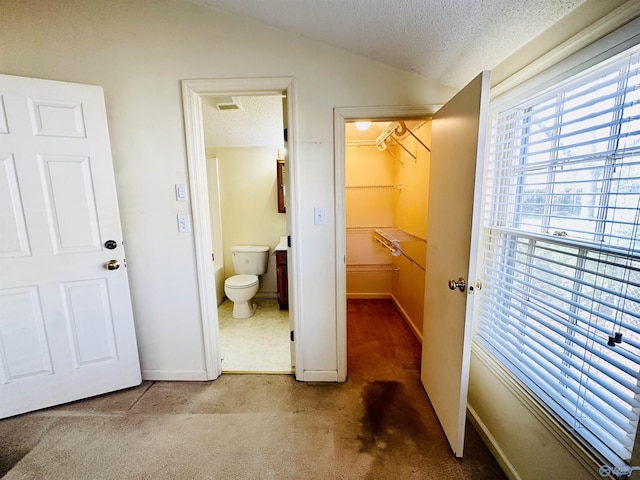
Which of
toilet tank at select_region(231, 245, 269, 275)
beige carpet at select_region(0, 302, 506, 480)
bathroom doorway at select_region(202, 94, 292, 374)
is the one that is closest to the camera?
beige carpet at select_region(0, 302, 506, 480)

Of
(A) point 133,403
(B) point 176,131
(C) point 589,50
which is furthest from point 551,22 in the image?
(A) point 133,403

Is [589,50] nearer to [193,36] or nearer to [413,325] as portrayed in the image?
[193,36]

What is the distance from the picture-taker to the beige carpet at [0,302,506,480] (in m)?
1.32

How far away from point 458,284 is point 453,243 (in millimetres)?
216

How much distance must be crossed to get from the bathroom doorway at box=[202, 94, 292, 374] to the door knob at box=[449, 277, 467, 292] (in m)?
1.75

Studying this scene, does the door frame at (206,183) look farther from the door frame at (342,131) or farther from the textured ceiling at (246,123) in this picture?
the textured ceiling at (246,123)

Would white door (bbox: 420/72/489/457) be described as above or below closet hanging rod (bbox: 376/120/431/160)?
below

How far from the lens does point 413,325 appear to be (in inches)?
106

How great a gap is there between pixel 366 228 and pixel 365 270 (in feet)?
1.81

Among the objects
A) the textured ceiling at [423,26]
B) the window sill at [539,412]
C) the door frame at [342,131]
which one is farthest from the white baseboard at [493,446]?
the textured ceiling at [423,26]

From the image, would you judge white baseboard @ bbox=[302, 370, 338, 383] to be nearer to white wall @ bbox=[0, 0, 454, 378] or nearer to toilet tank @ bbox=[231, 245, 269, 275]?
white wall @ bbox=[0, 0, 454, 378]

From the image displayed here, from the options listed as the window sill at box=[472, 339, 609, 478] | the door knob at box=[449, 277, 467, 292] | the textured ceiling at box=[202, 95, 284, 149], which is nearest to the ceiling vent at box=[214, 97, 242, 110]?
the textured ceiling at box=[202, 95, 284, 149]

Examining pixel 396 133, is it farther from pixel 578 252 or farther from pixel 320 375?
pixel 320 375

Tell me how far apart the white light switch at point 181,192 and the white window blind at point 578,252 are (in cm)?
191
